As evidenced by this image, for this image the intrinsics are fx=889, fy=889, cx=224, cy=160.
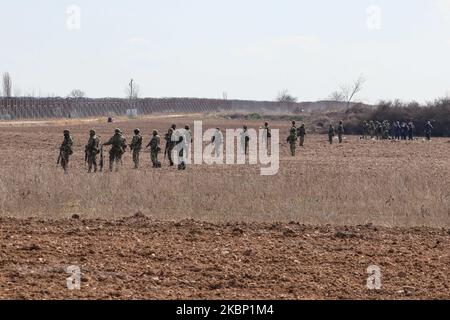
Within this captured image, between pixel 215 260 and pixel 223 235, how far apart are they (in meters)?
2.13

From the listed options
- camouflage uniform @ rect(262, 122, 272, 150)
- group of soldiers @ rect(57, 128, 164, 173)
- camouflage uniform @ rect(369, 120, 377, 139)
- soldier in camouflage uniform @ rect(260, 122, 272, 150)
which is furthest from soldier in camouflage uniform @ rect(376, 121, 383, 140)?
group of soldiers @ rect(57, 128, 164, 173)

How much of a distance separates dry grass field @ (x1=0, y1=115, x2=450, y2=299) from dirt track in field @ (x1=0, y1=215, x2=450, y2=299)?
0.02 meters

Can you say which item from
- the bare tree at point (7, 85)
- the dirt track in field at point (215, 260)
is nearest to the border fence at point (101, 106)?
the bare tree at point (7, 85)

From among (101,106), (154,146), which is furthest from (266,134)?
(101,106)

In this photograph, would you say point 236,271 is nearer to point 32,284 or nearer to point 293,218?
point 32,284

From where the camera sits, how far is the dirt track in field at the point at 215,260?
9203 millimetres

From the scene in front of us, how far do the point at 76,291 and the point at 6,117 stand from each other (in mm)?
86894

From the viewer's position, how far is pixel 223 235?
13.1m

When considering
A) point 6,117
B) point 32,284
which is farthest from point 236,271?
point 6,117

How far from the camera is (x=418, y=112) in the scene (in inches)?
2731

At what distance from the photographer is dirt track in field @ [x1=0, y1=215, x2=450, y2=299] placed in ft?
30.2
